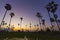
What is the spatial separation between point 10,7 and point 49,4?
19.8 meters

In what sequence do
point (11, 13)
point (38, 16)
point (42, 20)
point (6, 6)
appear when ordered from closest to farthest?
point (6, 6) < point (11, 13) < point (38, 16) < point (42, 20)

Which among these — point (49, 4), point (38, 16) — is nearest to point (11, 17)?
point (38, 16)

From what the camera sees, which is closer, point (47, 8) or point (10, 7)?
point (10, 7)

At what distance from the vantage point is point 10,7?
7006 cm

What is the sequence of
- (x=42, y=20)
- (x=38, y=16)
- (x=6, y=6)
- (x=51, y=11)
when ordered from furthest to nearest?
(x=42, y=20) < (x=38, y=16) < (x=51, y=11) < (x=6, y=6)

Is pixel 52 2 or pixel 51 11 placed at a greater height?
pixel 52 2

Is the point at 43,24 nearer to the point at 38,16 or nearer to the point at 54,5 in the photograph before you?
the point at 38,16

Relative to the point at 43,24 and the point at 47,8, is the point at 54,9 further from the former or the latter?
the point at 43,24

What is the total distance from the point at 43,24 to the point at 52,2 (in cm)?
4213

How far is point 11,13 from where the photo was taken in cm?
9088

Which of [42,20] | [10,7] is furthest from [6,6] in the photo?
[42,20]

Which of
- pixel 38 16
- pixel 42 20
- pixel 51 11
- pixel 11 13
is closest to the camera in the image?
pixel 51 11

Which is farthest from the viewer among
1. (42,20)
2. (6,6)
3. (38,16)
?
(42,20)

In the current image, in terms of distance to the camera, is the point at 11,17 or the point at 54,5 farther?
the point at 11,17
